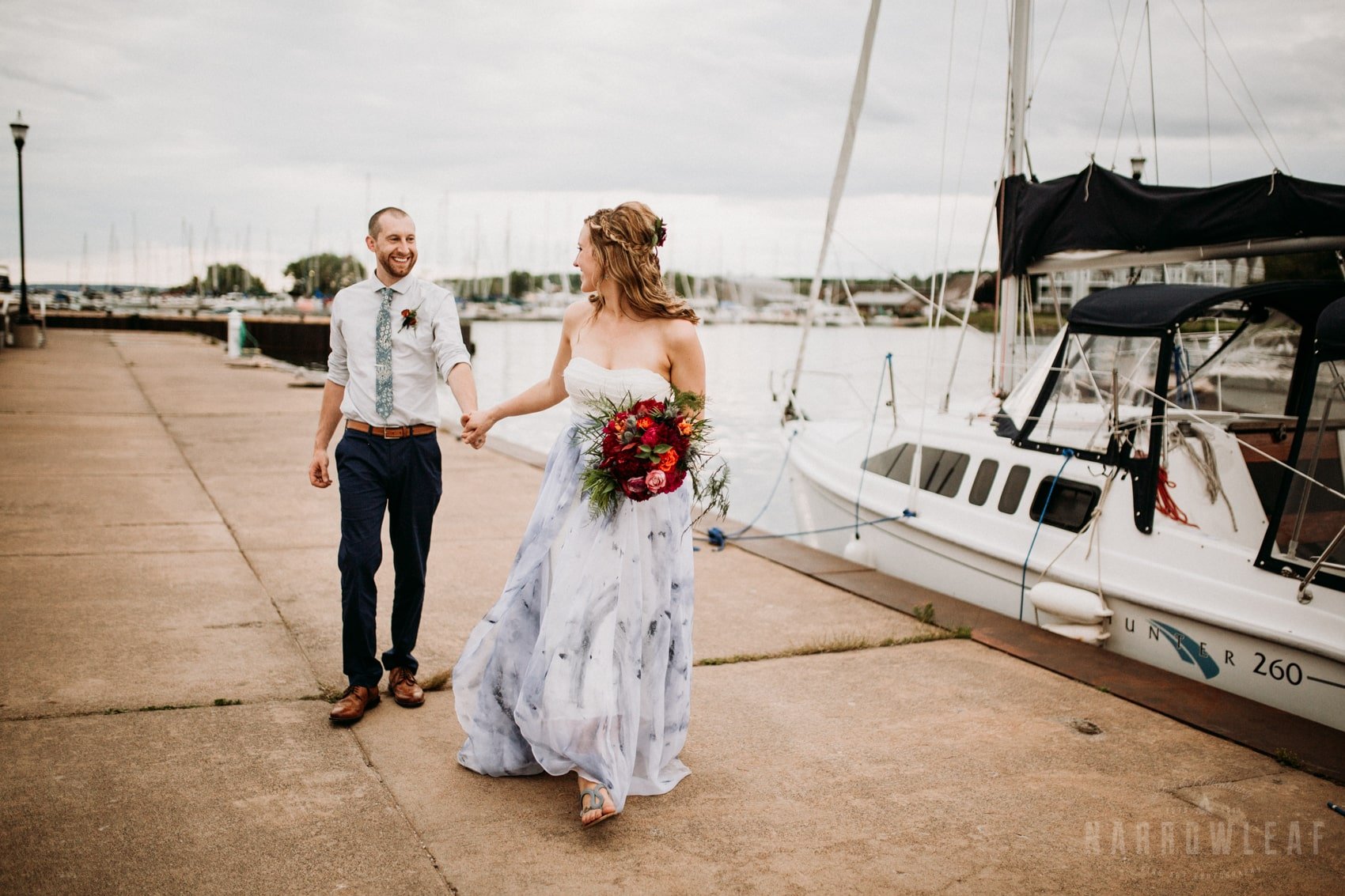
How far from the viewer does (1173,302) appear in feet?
22.8

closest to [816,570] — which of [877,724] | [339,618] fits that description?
[877,724]

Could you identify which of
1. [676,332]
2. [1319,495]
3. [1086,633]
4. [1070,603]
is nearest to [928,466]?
[1070,603]

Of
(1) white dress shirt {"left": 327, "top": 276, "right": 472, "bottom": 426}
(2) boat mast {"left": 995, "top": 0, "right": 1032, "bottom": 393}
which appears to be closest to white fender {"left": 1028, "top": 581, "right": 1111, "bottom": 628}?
(2) boat mast {"left": 995, "top": 0, "right": 1032, "bottom": 393}

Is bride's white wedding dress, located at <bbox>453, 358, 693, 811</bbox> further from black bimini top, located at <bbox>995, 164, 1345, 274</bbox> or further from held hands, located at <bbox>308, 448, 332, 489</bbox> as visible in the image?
black bimini top, located at <bbox>995, 164, 1345, 274</bbox>

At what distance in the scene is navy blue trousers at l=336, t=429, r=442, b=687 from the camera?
463 cm

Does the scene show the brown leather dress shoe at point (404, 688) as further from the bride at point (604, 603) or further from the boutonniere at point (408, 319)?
the boutonniere at point (408, 319)

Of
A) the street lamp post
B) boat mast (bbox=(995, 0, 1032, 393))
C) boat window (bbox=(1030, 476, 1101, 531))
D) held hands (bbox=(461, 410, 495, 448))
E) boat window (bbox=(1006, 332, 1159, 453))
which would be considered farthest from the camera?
the street lamp post

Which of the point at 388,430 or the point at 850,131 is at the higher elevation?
the point at 850,131

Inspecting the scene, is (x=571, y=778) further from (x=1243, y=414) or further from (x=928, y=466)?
(x=928, y=466)

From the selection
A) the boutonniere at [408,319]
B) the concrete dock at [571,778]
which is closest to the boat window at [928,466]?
the concrete dock at [571,778]

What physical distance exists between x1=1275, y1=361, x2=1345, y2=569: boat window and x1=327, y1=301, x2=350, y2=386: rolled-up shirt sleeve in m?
5.18

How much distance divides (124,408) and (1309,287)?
15659 mm

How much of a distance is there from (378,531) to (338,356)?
0.89 metres

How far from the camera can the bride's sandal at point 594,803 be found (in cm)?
360
